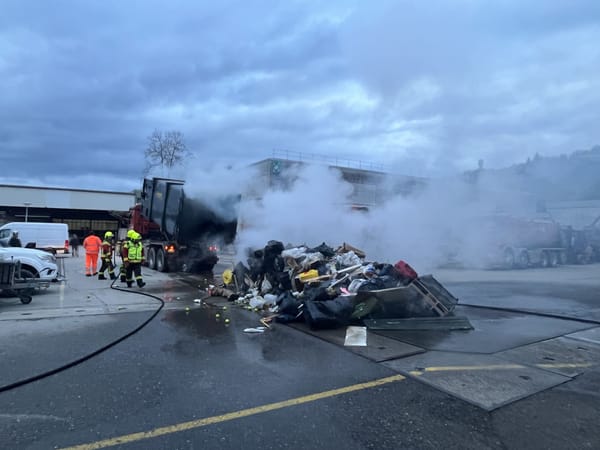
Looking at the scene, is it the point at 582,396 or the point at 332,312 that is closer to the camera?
the point at 582,396

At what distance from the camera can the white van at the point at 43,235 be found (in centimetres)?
1962

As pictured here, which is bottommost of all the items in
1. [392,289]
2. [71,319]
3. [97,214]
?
[71,319]

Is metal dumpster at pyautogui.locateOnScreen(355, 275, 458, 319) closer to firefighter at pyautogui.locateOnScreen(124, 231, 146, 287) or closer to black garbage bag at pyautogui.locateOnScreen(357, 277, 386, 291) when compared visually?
black garbage bag at pyautogui.locateOnScreen(357, 277, 386, 291)

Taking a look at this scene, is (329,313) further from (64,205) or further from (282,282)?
(64,205)

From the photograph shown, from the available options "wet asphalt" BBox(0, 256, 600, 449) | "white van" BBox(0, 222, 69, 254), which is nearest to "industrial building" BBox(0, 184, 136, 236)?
"white van" BBox(0, 222, 69, 254)

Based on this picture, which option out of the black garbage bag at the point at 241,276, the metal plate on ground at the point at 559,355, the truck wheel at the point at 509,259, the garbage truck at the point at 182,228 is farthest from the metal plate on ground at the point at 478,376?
the truck wheel at the point at 509,259

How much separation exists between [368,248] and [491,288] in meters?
3.85

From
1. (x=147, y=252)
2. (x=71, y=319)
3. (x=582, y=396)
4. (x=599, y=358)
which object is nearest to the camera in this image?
(x=582, y=396)

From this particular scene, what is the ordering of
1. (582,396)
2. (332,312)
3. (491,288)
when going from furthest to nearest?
(491,288) < (332,312) < (582,396)

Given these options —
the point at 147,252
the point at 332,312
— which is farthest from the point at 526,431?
the point at 147,252

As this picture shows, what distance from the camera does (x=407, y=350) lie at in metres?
5.27

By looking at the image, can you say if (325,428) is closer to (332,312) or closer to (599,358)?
(332,312)

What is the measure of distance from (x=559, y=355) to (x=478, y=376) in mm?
1660

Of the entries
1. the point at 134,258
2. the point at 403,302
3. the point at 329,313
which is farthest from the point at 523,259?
the point at 134,258
